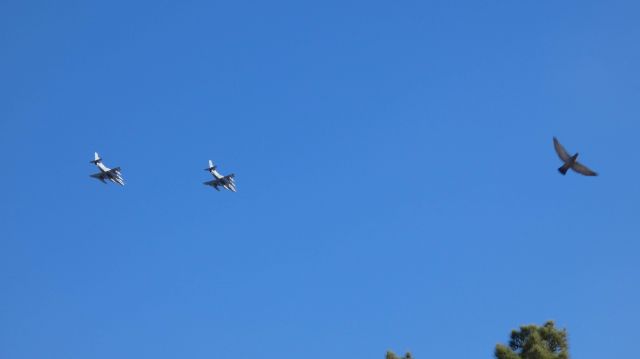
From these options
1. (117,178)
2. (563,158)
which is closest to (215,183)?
(117,178)

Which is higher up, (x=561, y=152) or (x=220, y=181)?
(x=220, y=181)

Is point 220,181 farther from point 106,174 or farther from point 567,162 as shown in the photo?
point 567,162

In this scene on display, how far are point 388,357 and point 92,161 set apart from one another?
44.3 metres

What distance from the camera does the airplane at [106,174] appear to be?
2800 inches

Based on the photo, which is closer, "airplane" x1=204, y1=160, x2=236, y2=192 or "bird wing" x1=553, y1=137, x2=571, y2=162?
"bird wing" x1=553, y1=137, x2=571, y2=162

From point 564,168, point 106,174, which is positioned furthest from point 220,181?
point 564,168


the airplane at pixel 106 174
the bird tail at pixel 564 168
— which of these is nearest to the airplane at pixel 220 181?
the airplane at pixel 106 174

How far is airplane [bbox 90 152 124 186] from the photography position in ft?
233

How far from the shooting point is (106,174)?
7144cm

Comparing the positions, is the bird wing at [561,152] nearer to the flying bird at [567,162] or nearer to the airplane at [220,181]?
the flying bird at [567,162]

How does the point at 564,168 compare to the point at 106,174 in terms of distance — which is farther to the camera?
the point at 106,174

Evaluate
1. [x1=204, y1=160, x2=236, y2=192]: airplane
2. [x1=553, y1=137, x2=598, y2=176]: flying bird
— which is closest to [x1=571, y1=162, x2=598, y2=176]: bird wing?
[x1=553, y1=137, x2=598, y2=176]: flying bird

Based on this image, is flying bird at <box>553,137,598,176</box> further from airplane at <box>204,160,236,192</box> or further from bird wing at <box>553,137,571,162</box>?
airplane at <box>204,160,236,192</box>

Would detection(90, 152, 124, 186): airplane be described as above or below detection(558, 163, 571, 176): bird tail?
above
